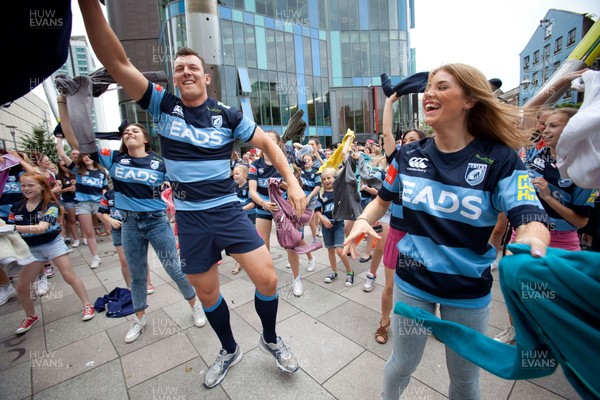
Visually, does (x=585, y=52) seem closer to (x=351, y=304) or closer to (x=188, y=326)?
(x=351, y=304)

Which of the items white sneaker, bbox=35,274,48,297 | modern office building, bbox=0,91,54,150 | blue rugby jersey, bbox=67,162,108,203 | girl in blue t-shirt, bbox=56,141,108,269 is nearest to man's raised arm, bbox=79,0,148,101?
white sneaker, bbox=35,274,48,297

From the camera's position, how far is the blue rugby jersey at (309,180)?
17.5 feet

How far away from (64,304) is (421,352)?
5.10 metres

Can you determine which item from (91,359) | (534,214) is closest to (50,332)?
(91,359)

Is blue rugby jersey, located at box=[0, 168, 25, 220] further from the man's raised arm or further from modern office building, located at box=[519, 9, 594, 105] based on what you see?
modern office building, located at box=[519, 9, 594, 105]

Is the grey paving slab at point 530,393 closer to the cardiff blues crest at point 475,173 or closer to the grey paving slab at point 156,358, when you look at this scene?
the cardiff blues crest at point 475,173

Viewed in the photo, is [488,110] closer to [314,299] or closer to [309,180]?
[314,299]

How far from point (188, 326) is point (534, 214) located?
11.7 feet

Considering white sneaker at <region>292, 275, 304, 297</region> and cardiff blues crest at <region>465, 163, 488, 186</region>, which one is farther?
white sneaker at <region>292, 275, 304, 297</region>

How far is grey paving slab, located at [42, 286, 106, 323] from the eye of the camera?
395 centimetres

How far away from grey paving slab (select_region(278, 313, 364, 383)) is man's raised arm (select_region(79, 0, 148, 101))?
8.95ft

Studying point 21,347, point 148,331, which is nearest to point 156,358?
point 148,331

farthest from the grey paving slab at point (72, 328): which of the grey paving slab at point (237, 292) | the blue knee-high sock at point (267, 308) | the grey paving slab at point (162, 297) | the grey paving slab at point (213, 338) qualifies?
the blue knee-high sock at point (267, 308)

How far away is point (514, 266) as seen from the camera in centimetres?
92
